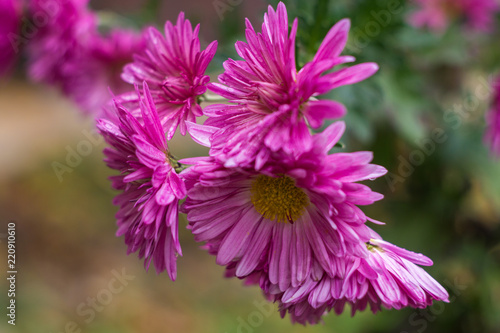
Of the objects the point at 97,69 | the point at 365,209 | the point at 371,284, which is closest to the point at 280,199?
the point at 371,284

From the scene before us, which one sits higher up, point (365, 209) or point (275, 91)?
point (275, 91)

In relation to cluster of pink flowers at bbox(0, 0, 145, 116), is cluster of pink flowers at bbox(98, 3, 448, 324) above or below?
above

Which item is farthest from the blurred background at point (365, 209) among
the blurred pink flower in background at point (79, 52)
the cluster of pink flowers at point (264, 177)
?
the cluster of pink flowers at point (264, 177)

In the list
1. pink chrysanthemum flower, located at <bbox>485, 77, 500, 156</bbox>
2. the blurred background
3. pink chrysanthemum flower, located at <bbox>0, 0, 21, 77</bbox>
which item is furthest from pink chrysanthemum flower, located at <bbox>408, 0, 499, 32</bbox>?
pink chrysanthemum flower, located at <bbox>0, 0, 21, 77</bbox>

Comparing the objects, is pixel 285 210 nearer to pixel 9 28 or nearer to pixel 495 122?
pixel 495 122

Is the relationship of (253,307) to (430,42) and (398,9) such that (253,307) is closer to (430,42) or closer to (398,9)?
(430,42)

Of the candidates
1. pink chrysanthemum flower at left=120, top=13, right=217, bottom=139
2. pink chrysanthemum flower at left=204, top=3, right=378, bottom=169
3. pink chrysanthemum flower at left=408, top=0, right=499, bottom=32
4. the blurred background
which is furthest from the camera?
pink chrysanthemum flower at left=408, top=0, right=499, bottom=32

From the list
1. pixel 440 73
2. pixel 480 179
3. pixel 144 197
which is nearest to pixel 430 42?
pixel 440 73

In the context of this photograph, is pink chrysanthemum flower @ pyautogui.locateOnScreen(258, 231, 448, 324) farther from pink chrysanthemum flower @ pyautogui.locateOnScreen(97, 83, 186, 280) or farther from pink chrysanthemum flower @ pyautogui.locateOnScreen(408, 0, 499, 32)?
pink chrysanthemum flower @ pyautogui.locateOnScreen(408, 0, 499, 32)
